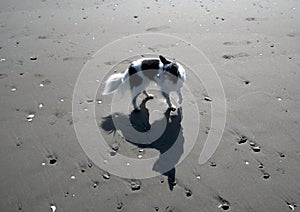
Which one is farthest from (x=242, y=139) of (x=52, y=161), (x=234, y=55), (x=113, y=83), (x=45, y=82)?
(x=45, y=82)

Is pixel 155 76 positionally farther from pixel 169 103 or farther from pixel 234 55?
pixel 234 55

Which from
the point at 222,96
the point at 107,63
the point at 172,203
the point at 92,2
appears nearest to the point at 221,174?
the point at 172,203

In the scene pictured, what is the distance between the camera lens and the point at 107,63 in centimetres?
564

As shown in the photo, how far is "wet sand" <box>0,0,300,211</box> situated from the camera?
335 cm

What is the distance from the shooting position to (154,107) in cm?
461

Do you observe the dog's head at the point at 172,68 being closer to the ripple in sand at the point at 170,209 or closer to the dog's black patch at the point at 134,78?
the dog's black patch at the point at 134,78

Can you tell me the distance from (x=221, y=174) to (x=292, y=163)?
2.88ft

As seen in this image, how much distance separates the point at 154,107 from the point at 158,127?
44 centimetres

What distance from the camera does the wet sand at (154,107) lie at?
3.35m

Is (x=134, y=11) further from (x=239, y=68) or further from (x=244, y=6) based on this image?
(x=239, y=68)

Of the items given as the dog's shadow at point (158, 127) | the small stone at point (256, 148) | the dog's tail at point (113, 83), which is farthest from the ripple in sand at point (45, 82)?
the small stone at point (256, 148)

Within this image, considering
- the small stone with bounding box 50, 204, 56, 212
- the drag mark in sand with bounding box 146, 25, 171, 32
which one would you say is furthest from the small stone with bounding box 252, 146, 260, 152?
the drag mark in sand with bounding box 146, 25, 171, 32

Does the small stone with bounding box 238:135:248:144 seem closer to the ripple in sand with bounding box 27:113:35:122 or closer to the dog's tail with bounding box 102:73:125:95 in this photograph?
the dog's tail with bounding box 102:73:125:95

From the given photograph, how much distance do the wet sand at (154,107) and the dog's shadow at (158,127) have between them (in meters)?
0.09
